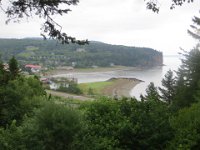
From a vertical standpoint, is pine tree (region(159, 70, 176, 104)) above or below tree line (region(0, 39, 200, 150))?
below

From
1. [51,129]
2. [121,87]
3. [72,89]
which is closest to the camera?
[51,129]

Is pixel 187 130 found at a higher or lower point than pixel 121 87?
higher

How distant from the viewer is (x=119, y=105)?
2033cm

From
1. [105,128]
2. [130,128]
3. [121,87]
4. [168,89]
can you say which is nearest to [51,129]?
[105,128]

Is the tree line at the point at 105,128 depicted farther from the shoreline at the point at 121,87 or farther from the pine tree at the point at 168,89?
the shoreline at the point at 121,87

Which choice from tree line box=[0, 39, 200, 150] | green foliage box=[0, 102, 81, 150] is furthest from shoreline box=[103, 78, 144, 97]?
green foliage box=[0, 102, 81, 150]

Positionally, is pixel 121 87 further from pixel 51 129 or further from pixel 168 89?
pixel 51 129

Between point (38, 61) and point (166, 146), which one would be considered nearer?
point (166, 146)

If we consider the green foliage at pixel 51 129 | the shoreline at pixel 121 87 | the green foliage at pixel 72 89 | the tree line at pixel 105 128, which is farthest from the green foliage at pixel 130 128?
the shoreline at pixel 121 87

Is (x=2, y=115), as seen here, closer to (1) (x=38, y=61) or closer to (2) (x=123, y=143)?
(2) (x=123, y=143)

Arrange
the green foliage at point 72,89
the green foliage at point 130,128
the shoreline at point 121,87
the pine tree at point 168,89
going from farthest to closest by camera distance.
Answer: the shoreline at point 121,87 < the green foliage at point 72,89 < the pine tree at point 168,89 < the green foliage at point 130,128

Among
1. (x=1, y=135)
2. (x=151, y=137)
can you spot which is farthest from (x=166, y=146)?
(x=1, y=135)

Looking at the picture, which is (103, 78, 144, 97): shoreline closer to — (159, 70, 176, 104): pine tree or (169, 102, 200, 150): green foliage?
(159, 70, 176, 104): pine tree

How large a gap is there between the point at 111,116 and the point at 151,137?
2.35 metres
